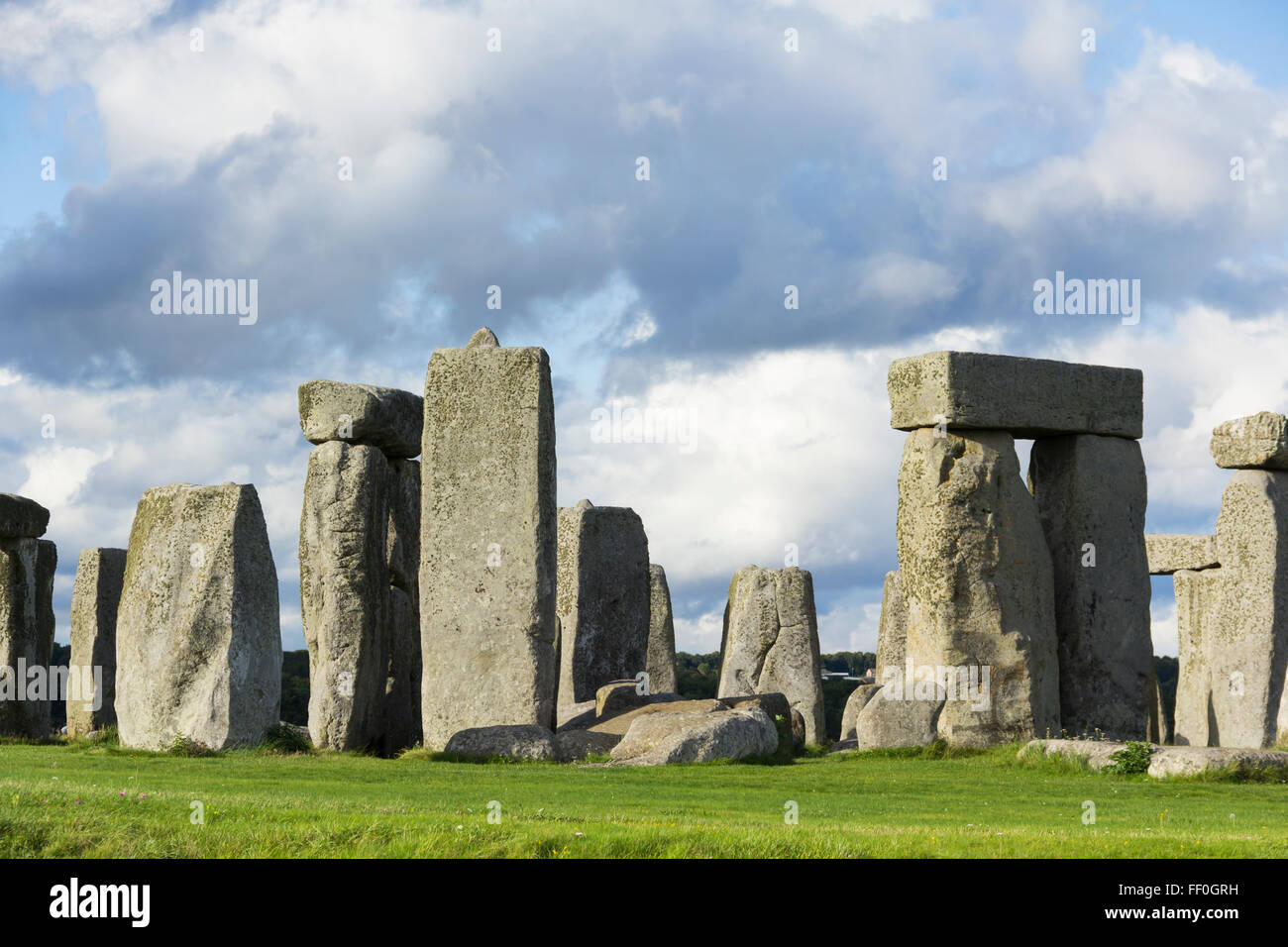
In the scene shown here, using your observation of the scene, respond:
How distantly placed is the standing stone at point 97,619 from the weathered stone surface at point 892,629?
39.3 feet

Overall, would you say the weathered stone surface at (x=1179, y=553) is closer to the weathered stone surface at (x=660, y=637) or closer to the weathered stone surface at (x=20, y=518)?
the weathered stone surface at (x=660, y=637)

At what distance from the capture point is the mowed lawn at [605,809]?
9.07 meters

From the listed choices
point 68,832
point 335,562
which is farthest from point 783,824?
point 335,562

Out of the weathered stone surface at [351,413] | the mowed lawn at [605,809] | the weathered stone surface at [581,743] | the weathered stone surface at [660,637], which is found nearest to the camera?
the mowed lawn at [605,809]

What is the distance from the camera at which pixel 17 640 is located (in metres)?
22.0

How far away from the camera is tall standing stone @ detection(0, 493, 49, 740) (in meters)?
22.0

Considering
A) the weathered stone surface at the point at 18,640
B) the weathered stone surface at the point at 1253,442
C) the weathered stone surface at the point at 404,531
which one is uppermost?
the weathered stone surface at the point at 1253,442

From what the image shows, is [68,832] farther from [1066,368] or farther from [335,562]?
[1066,368]

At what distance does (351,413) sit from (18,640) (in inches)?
256

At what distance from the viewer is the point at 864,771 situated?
51.3 ft

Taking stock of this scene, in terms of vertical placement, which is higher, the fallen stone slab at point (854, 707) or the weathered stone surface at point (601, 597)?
the weathered stone surface at point (601, 597)

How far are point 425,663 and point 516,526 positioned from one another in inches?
76.3

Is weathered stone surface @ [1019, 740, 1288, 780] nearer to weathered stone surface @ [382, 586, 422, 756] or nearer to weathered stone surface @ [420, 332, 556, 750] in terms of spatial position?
weathered stone surface @ [420, 332, 556, 750]

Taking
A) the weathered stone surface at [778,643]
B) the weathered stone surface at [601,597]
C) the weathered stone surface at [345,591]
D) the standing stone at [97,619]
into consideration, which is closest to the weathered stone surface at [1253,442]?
the weathered stone surface at [778,643]
